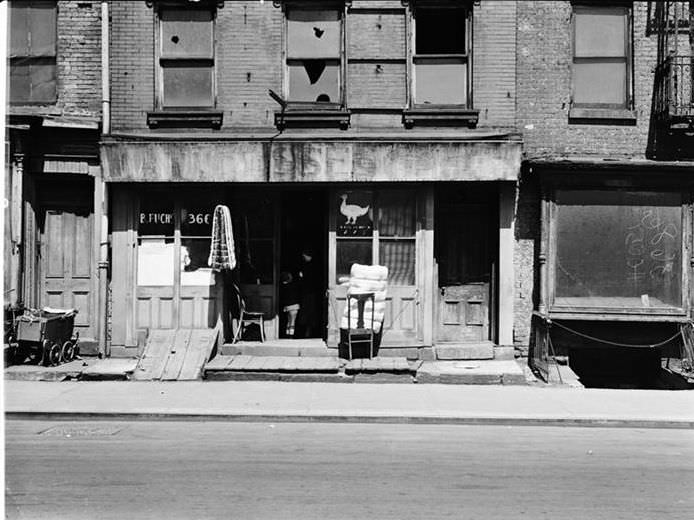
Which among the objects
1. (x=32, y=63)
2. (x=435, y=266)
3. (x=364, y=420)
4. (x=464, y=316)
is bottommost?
(x=364, y=420)

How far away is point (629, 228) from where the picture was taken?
13.6 m

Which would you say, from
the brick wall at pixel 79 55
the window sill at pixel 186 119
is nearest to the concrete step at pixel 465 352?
the window sill at pixel 186 119

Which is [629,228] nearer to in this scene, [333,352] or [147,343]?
[333,352]

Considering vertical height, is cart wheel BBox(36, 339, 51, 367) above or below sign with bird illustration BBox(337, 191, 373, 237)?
below

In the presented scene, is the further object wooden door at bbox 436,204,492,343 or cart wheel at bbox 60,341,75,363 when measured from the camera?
wooden door at bbox 436,204,492,343

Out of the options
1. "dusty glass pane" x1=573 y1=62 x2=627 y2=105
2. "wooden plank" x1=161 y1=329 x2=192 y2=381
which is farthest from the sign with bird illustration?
"dusty glass pane" x1=573 y1=62 x2=627 y2=105

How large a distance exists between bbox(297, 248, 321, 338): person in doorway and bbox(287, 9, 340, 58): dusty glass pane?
145 inches

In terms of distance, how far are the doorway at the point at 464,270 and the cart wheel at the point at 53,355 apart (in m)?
6.77

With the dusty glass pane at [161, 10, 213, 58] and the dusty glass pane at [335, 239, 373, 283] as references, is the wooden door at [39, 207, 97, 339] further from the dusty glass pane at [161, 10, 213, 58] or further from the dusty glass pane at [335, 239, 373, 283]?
the dusty glass pane at [335, 239, 373, 283]

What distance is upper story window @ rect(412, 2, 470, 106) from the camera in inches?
541

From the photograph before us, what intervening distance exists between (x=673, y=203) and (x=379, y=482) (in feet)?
30.2

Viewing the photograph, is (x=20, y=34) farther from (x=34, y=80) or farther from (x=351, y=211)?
(x=351, y=211)

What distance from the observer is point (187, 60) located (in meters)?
13.8

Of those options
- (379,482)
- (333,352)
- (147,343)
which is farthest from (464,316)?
(379,482)
